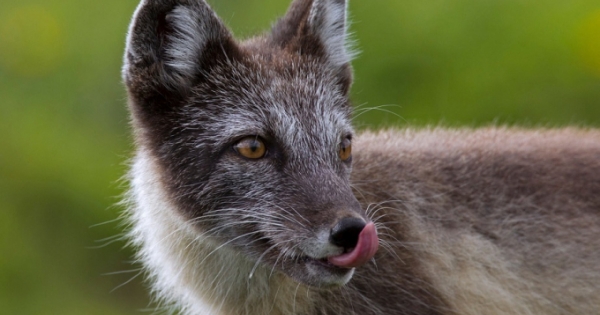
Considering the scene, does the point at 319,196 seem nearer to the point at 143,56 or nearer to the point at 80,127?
the point at 143,56

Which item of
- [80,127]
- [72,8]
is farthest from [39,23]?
[80,127]

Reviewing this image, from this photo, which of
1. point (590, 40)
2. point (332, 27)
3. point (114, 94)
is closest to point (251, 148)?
point (332, 27)

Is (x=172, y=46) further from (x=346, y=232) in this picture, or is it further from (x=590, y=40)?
(x=590, y=40)

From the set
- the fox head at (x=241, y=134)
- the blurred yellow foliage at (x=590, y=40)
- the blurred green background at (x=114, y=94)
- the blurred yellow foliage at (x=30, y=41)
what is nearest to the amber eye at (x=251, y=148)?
the fox head at (x=241, y=134)

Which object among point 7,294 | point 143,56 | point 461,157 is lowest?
point 7,294

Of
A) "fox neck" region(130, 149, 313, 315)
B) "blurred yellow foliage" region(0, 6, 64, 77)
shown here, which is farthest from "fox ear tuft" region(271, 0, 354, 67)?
"blurred yellow foliage" region(0, 6, 64, 77)

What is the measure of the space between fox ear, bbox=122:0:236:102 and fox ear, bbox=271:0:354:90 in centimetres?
51

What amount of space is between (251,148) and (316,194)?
481 mm

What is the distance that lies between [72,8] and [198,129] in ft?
28.1

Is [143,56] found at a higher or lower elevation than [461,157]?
lower

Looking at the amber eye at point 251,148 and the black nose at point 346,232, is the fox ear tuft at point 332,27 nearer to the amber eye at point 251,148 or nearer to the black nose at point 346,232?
the amber eye at point 251,148

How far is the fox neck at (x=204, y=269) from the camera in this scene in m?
5.35

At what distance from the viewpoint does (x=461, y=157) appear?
6.25 m

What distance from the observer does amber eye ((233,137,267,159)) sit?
4938mm
